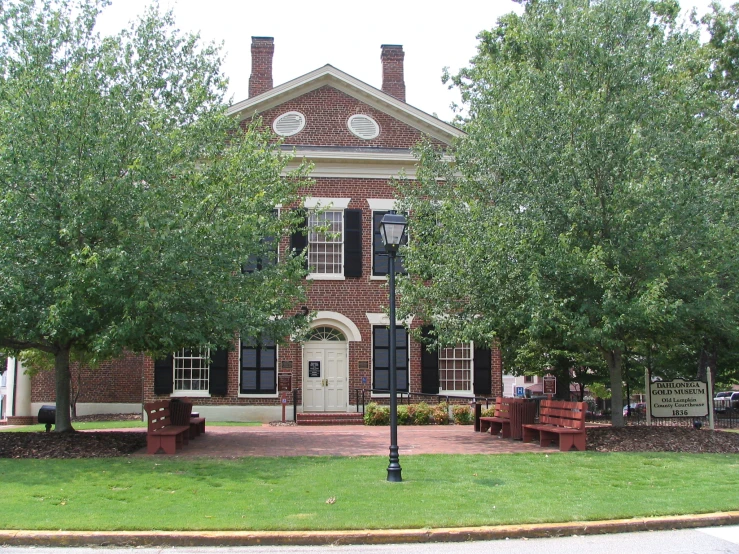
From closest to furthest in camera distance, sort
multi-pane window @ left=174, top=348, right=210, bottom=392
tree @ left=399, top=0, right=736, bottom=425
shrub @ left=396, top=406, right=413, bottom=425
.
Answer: tree @ left=399, top=0, right=736, bottom=425 → shrub @ left=396, top=406, right=413, bottom=425 → multi-pane window @ left=174, top=348, right=210, bottom=392

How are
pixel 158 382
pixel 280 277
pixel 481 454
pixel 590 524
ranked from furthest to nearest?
pixel 158 382 → pixel 280 277 → pixel 481 454 → pixel 590 524

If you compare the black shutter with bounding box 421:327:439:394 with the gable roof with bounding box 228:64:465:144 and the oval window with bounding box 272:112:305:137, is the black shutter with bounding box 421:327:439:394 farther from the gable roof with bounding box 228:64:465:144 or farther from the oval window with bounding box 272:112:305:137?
the oval window with bounding box 272:112:305:137

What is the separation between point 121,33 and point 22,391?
45.6 feet

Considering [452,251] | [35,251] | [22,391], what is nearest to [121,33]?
[35,251]

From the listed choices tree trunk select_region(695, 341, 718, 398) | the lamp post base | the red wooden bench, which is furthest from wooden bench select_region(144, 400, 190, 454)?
tree trunk select_region(695, 341, 718, 398)

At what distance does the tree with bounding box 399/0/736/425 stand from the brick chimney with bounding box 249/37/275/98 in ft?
34.6

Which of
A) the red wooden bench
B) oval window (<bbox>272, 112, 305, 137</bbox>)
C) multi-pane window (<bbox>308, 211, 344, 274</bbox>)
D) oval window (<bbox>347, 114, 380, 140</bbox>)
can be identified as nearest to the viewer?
the red wooden bench

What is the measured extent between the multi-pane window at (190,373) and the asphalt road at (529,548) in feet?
51.9

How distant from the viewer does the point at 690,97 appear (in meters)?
15.8

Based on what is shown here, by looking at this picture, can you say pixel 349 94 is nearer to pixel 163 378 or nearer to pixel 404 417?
pixel 404 417

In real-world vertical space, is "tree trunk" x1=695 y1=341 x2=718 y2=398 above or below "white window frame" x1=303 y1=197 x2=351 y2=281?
below

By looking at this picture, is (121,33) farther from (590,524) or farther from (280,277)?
(590,524)

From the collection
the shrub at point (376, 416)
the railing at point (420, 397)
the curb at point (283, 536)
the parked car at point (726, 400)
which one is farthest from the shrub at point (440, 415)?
the parked car at point (726, 400)

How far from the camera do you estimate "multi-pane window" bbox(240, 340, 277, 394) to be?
2336cm
